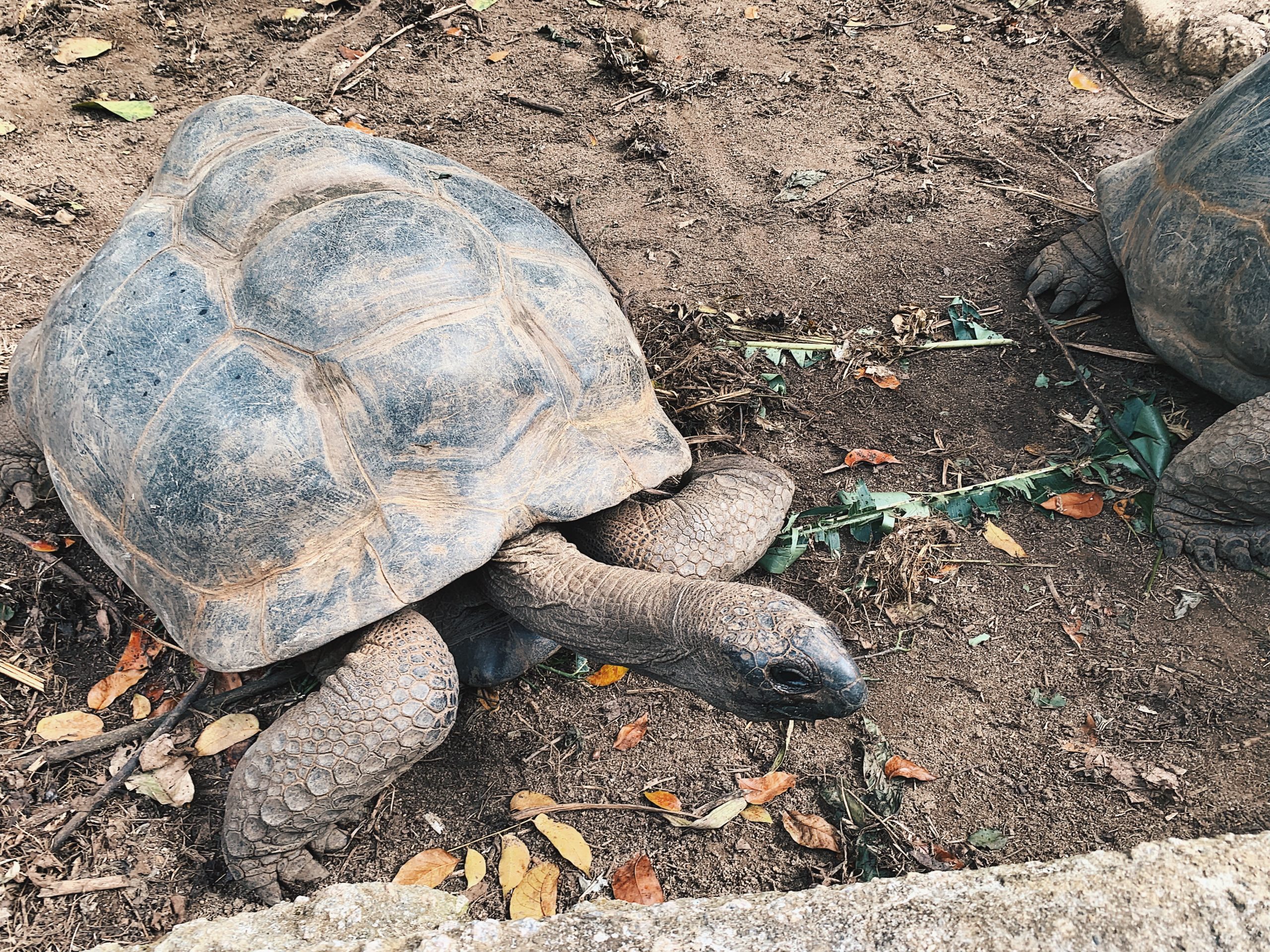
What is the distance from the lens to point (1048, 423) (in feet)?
11.1

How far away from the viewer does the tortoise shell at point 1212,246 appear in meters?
3.04

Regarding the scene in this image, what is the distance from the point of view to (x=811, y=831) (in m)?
2.35

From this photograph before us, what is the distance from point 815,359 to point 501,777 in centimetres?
205

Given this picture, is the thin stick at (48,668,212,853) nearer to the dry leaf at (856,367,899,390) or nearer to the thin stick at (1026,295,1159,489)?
the dry leaf at (856,367,899,390)

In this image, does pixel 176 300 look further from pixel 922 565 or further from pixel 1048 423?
pixel 1048 423

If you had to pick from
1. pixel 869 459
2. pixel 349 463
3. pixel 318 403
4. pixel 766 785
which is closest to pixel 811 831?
pixel 766 785

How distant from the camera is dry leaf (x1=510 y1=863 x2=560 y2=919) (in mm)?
2242

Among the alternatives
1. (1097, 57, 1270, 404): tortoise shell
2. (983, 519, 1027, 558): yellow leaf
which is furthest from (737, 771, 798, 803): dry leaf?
(1097, 57, 1270, 404): tortoise shell

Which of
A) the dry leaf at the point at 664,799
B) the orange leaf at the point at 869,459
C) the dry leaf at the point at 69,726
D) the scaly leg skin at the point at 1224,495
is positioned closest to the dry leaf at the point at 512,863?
the dry leaf at the point at 664,799

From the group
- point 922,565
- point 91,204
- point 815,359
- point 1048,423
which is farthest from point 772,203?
point 91,204

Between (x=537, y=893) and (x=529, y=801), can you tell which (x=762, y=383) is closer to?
(x=529, y=801)

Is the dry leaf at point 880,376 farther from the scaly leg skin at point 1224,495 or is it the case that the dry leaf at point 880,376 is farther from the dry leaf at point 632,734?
the dry leaf at point 632,734

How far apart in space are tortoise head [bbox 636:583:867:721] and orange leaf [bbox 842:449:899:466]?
136 cm

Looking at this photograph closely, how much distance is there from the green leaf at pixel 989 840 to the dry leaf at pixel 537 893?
108 cm
